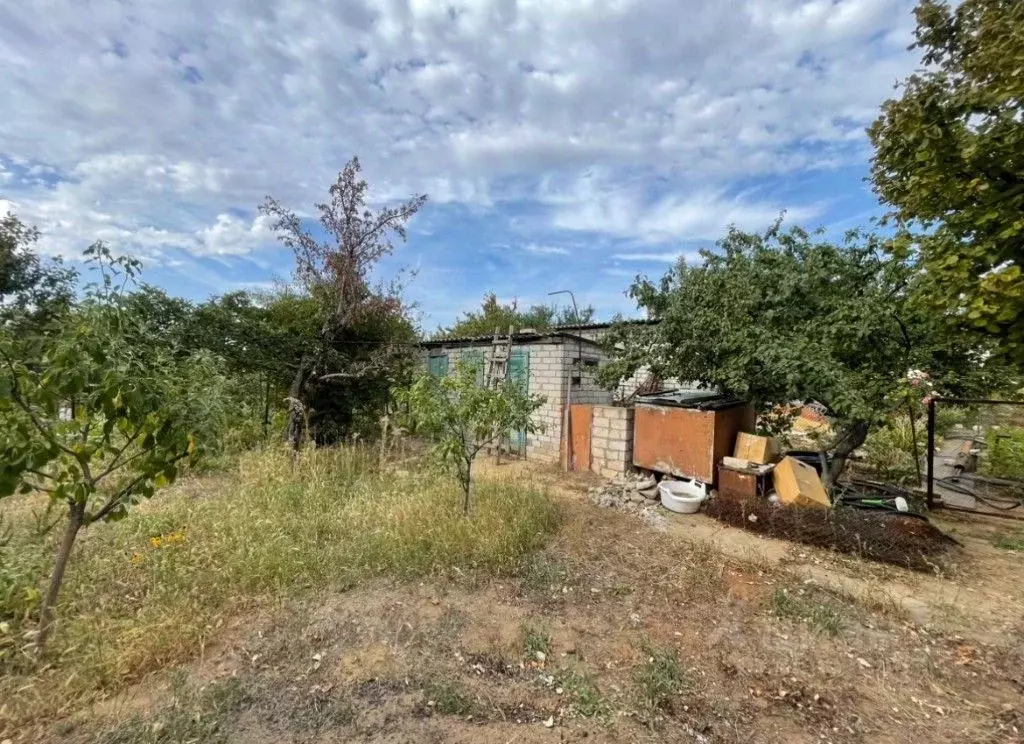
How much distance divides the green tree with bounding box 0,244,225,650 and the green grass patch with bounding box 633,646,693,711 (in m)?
2.57

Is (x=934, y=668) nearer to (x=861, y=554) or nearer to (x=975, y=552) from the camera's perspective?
(x=861, y=554)

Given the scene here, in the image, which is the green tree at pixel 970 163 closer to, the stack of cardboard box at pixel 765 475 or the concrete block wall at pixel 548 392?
the stack of cardboard box at pixel 765 475

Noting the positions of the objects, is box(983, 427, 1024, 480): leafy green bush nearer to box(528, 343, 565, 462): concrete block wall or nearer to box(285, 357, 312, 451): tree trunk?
box(528, 343, 565, 462): concrete block wall

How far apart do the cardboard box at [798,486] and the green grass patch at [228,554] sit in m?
2.75

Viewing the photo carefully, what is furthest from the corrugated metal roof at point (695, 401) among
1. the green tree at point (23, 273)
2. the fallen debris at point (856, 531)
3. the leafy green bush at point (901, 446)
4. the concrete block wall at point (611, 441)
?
the green tree at point (23, 273)

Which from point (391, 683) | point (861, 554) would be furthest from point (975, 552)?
point (391, 683)

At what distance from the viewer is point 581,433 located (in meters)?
7.46

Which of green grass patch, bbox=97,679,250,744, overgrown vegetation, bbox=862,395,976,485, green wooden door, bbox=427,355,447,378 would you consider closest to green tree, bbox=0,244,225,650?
green grass patch, bbox=97,679,250,744

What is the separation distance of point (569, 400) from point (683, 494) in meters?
2.91

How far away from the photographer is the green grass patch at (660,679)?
222cm

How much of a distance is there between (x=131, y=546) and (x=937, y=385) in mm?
7656

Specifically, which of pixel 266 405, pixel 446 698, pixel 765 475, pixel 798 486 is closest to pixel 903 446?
pixel 765 475

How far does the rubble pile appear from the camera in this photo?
5.23m

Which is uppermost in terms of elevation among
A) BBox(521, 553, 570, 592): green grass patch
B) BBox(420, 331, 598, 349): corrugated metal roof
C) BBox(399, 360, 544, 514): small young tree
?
BBox(420, 331, 598, 349): corrugated metal roof
